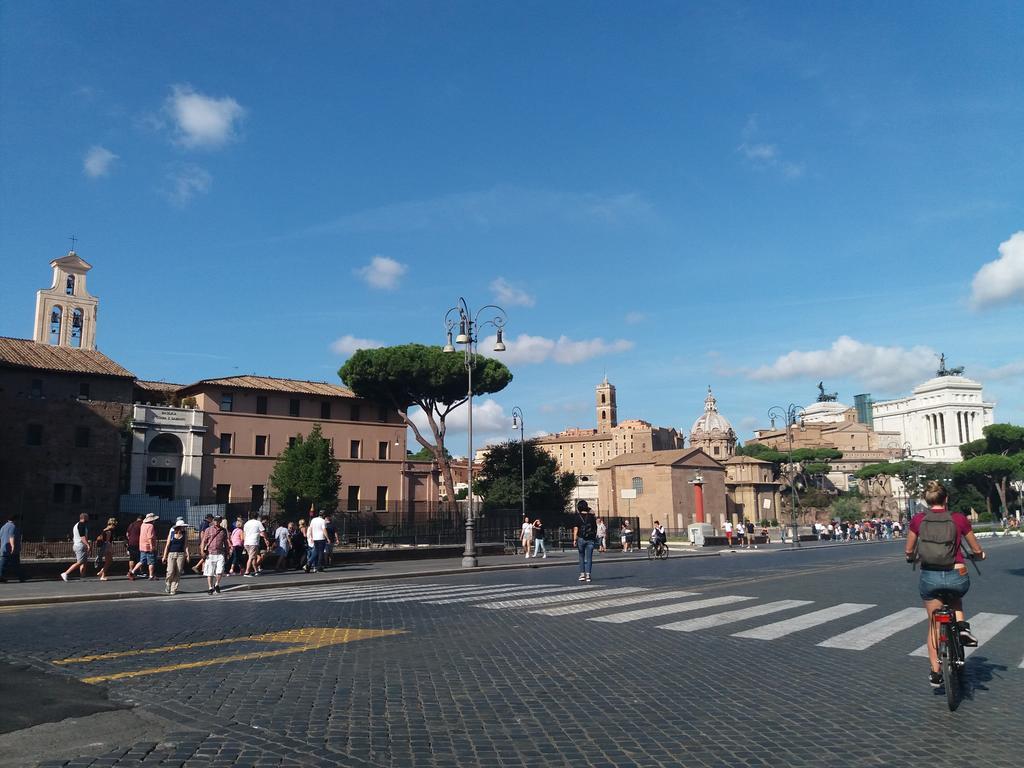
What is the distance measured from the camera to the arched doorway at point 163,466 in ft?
167

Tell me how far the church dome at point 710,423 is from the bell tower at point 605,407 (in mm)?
23101

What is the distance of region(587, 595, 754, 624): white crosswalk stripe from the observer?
1130cm

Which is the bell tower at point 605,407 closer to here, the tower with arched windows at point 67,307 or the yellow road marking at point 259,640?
the tower with arched windows at point 67,307

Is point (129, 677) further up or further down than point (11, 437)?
further down

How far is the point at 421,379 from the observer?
58938 mm

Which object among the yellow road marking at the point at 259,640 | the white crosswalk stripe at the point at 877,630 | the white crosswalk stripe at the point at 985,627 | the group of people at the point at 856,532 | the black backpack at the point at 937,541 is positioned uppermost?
the black backpack at the point at 937,541

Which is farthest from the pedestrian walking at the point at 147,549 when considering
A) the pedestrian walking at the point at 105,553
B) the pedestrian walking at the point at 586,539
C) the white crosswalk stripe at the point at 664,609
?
the white crosswalk stripe at the point at 664,609

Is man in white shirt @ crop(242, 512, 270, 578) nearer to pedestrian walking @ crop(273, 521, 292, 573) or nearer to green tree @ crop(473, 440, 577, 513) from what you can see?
pedestrian walking @ crop(273, 521, 292, 573)

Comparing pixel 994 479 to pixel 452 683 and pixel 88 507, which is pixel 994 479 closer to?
pixel 88 507

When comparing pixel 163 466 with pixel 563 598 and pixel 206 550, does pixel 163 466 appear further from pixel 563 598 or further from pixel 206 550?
pixel 563 598

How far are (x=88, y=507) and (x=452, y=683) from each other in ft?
155

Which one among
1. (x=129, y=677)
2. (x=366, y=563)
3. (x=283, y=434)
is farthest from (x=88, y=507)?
(x=129, y=677)

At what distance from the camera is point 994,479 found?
317ft

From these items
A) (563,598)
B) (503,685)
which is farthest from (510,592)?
(503,685)
